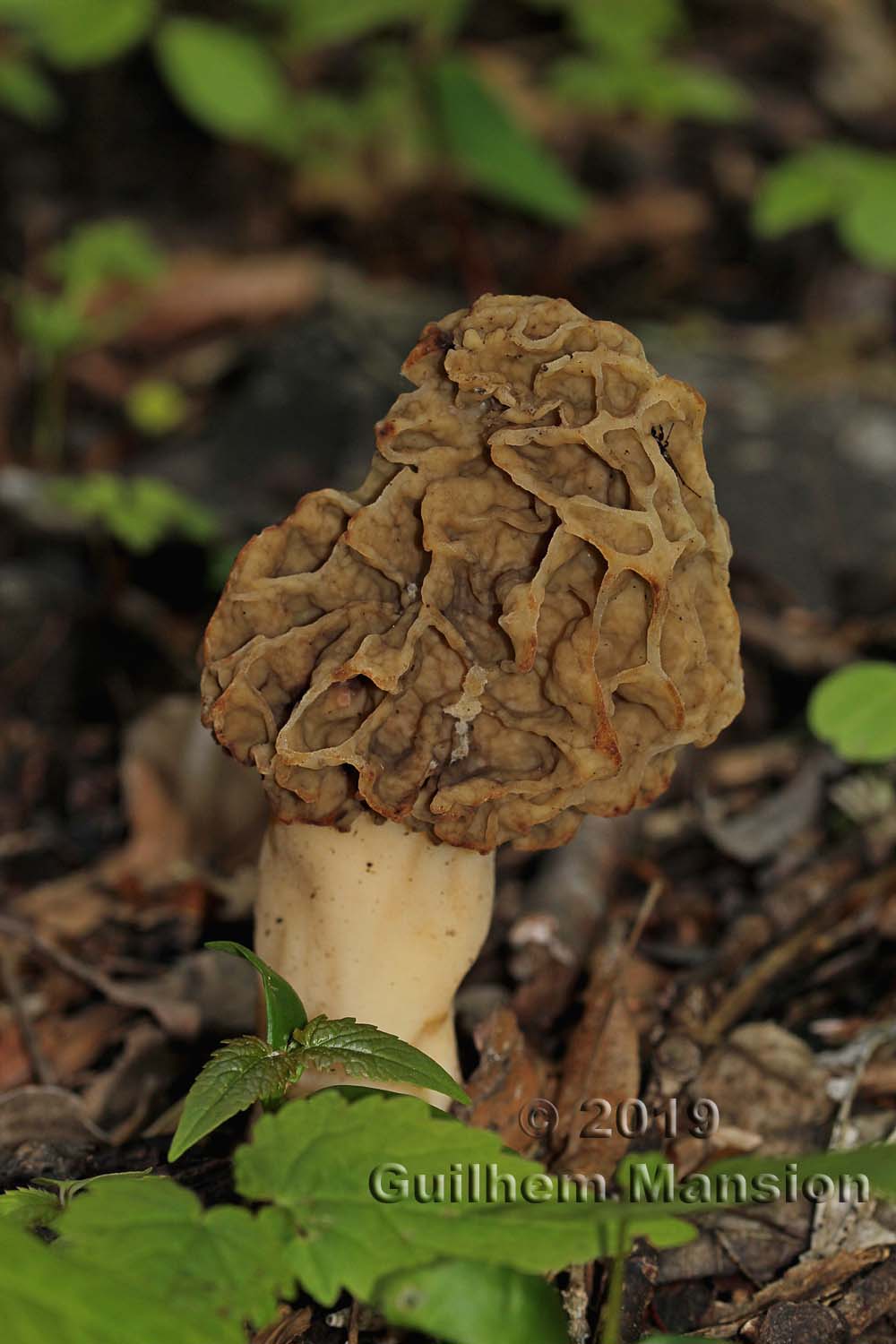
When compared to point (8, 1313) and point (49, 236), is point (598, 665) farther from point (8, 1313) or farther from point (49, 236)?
point (49, 236)

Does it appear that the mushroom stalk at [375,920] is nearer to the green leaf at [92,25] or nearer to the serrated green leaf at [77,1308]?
the serrated green leaf at [77,1308]

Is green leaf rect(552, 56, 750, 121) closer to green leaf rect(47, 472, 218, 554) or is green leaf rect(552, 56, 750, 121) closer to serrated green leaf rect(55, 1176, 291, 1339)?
green leaf rect(47, 472, 218, 554)

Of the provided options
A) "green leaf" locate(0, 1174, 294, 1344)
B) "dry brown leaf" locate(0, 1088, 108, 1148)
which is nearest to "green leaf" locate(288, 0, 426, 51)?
"dry brown leaf" locate(0, 1088, 108, 1148)

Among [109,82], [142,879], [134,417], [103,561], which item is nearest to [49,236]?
[109,82]

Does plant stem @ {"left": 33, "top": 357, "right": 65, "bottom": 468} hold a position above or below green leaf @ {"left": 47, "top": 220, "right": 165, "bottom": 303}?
below

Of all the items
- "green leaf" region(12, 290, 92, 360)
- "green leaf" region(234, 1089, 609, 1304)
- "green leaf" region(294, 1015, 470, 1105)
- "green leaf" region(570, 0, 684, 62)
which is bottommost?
"green leaf" region(12, 290, 92, 360)

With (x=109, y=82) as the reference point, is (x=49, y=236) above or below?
below
